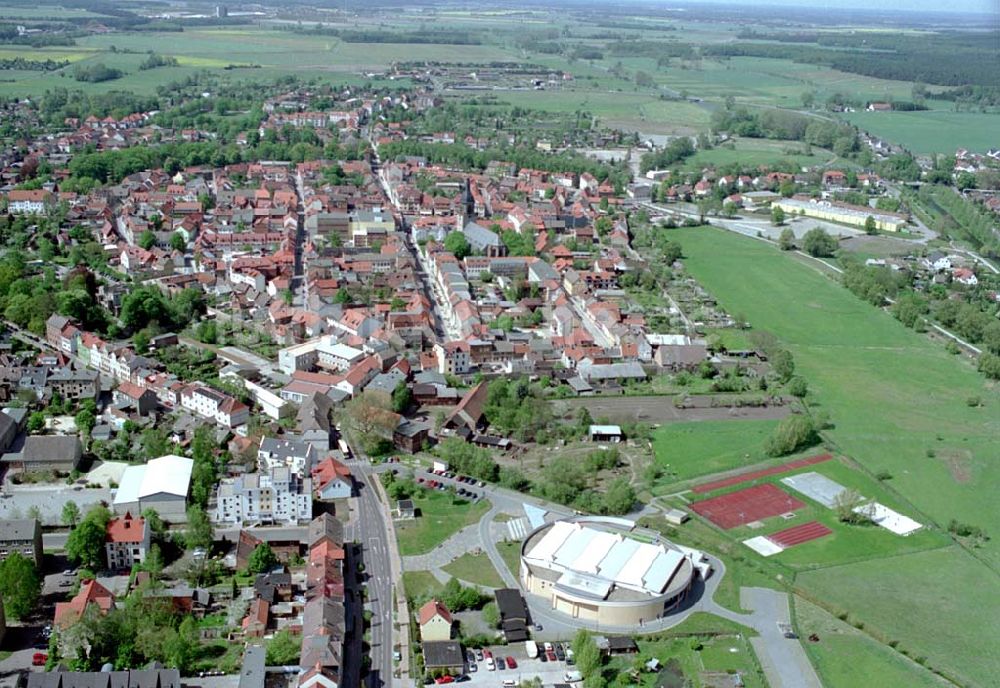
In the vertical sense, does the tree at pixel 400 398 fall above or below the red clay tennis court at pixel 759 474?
above

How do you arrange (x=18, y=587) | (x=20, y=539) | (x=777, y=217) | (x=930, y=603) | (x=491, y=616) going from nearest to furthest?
1. (x=18, y=587)
2. (x=491, y=616)
3. (x=20, y=539)
4. (x=930, y=603)
5. (x=777, y=217)

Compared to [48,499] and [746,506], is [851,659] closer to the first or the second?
[746,506]

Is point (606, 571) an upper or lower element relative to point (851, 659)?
upper

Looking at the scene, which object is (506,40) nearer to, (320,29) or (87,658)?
(320,29)

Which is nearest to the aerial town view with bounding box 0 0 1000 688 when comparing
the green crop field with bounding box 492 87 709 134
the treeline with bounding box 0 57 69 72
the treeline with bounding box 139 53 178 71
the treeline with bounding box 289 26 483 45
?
the green crop field with bounding box 492 87 709 134

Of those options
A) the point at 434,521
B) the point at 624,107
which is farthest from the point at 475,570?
the point at 624,107

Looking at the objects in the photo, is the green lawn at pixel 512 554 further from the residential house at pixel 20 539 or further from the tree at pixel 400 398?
the residential house at pixel 20 539

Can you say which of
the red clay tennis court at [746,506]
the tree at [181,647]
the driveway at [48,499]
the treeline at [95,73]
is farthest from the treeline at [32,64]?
the tree at [181,647]
